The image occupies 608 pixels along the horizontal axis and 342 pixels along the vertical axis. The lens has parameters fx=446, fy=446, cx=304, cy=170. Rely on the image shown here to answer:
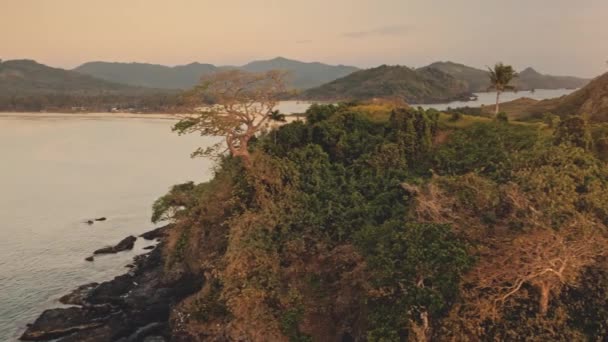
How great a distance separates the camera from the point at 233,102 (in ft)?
93.9

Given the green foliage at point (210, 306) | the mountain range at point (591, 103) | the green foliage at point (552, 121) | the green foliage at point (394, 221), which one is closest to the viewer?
the green foliage at point (394, 221)

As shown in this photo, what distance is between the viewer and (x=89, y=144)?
112250mm

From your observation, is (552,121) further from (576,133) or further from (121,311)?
(121,311)

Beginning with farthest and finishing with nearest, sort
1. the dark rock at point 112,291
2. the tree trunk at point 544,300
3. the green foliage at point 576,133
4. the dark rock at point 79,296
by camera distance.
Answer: the dark rock at point 79,296, the dark rock at point 112,291, the green foliage at point 576,133, the tree trunk at point 544,300

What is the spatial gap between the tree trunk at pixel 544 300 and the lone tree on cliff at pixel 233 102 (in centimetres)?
1762

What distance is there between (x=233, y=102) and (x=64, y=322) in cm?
1715

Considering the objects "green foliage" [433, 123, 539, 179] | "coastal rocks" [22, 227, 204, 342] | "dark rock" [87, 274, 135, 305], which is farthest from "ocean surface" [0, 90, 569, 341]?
"green foliage" [433, 123, 539, 179]

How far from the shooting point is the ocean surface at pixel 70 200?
35.6 m

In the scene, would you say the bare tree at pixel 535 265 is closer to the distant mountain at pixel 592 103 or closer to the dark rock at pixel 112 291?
the dark rock at pixel 112 291

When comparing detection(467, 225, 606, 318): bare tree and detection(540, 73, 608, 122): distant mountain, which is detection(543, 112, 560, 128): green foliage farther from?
detection(467, 225, 606, 318): bare tree

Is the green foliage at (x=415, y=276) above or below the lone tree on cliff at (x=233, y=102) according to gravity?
below

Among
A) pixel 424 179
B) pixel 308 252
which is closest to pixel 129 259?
pixel 308 252

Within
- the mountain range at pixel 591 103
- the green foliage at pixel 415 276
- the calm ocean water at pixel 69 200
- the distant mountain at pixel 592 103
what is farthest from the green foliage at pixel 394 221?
the distant mountain at pixel 592 103

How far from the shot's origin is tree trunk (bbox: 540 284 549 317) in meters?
15.9
